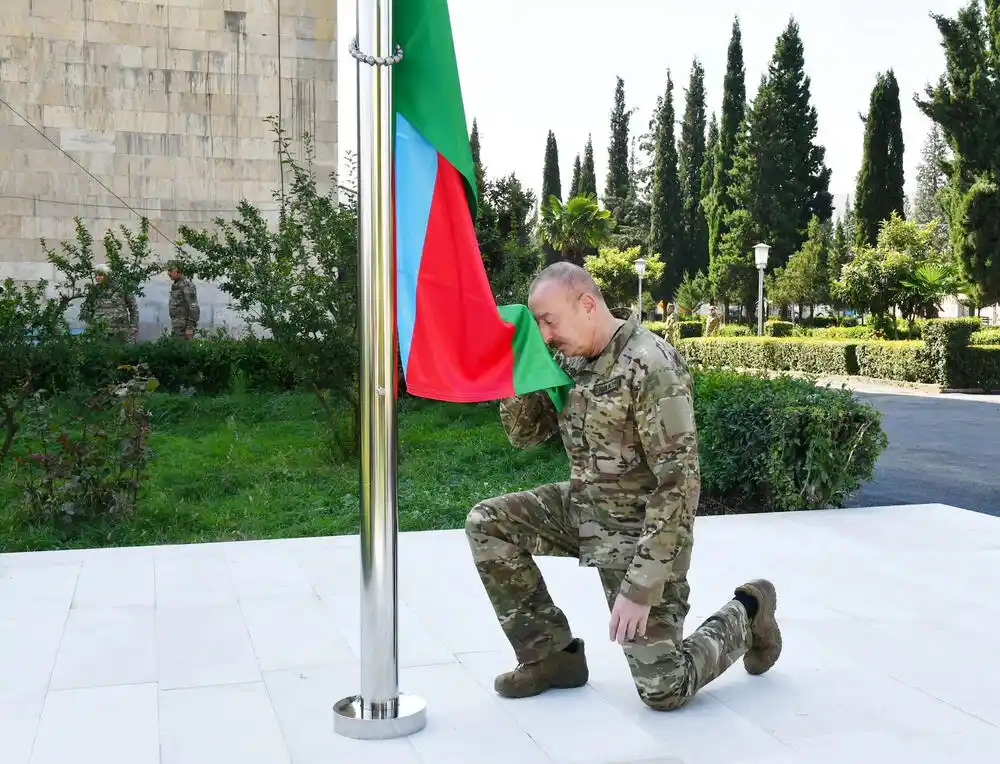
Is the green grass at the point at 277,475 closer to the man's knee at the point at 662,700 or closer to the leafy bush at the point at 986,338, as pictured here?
the man's knee at the point at 662,700

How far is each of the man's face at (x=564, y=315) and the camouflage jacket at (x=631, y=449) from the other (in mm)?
86

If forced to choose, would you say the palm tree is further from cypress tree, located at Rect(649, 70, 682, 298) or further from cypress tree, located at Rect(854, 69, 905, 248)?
cypress tree, located at Rect(854, 69, 905, 248)

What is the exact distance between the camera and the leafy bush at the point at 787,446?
715cm

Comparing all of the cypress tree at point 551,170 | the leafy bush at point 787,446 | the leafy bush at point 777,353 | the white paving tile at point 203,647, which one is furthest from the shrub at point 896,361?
the cypress tree at point 551,170

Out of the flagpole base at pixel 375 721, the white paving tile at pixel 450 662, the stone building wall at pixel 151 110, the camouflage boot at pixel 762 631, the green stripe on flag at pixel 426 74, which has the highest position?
the stone building wall at pixel 151 110

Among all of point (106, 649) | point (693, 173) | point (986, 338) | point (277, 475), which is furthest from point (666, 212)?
point (106, 649)

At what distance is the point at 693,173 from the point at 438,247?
47.8m

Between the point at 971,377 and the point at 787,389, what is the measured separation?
50.8 feet

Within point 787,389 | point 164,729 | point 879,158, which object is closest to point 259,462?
point 787,389

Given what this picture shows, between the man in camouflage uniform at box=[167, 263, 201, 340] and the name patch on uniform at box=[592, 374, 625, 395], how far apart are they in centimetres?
1241

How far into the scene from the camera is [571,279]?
3.24 m

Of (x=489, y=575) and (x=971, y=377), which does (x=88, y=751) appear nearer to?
(x=489, y=575)

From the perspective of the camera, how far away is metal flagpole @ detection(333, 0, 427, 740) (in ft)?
10.1

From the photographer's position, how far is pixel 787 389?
7.70 meters
